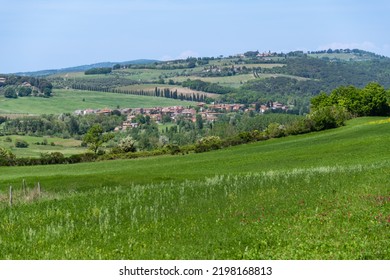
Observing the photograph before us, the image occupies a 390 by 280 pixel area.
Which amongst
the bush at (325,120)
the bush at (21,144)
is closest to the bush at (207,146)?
the bush at (325,120)

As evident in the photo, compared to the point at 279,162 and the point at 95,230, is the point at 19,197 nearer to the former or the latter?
the point at 95,230

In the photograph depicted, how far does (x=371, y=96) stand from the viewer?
5325 inches

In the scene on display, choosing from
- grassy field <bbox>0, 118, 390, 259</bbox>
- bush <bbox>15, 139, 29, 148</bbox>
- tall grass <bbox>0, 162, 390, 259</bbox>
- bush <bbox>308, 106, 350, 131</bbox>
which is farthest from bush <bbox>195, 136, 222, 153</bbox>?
bush <bbox>15, 139, 29, 148</bbox>

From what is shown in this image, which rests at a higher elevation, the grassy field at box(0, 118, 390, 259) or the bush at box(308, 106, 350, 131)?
the grassy field at box(0, 118, 390, 259)

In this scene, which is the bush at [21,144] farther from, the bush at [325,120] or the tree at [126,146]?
the bush at [325,120]

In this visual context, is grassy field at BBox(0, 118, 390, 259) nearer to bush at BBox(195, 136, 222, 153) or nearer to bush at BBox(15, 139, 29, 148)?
bush at BBox(195, 136, 222, 153)

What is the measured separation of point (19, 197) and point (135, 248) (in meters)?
22.6

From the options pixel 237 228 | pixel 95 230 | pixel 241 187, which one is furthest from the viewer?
pixel 241 187

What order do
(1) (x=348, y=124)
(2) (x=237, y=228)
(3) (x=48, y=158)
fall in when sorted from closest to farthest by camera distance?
(2) (x=237, y=228)
(3) (x=48, y=158)
(1) (x=348, y=124)

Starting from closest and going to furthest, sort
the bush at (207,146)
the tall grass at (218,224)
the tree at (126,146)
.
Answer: the tall grass at (218,224) → the bush at (207,146) → the tree at (126,146)

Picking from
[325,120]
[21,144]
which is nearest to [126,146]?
[325,120]

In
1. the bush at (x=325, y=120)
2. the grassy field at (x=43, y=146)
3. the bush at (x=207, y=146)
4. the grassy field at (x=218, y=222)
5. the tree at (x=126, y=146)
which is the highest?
the grassy field at (x=218, y=222)

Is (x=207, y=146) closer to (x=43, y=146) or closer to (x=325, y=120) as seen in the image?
(x=325, y=120)

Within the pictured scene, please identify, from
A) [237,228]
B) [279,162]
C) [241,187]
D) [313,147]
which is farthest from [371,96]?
[237,228]
